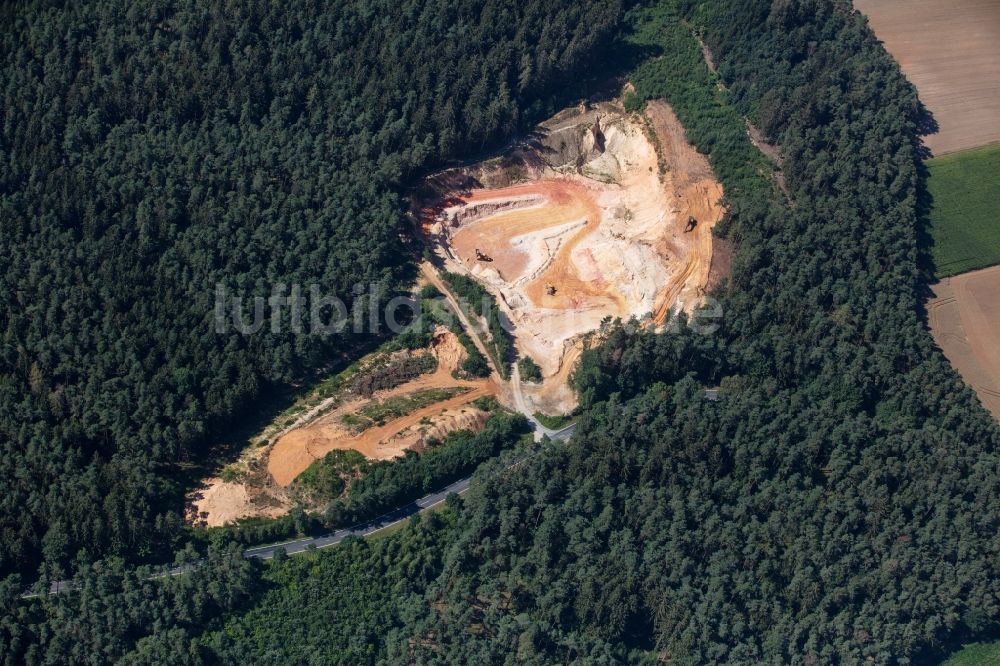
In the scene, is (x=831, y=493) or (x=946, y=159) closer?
(x=831, y=493)

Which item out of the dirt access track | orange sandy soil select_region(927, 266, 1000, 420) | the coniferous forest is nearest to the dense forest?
the coniferous forest

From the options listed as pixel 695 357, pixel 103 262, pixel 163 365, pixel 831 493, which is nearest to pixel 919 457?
pixel 831 493

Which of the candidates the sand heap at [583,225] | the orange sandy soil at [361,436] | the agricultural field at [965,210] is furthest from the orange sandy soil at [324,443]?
the agricultural field at [965,210]

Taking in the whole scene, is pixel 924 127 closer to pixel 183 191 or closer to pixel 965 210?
pixel 965 210

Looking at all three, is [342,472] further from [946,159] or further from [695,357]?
[946,159]

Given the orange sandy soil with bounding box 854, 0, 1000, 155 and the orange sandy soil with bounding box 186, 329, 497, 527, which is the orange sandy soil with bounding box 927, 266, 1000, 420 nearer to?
the orange sandy soil with bounding box 854, 0, 1000, 155
